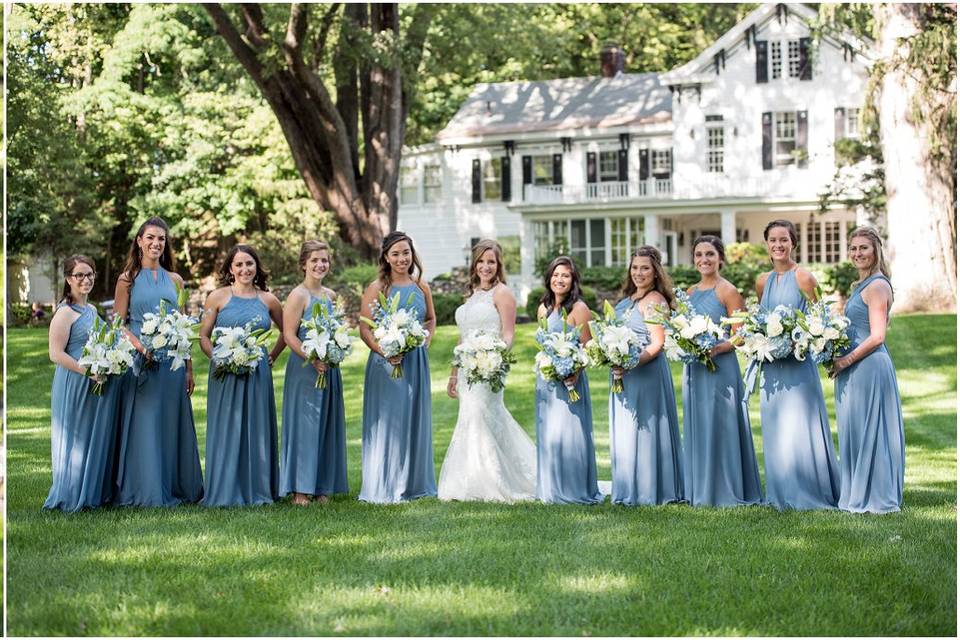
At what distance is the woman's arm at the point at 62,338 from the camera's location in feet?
29.4

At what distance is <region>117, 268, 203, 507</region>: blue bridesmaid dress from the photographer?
918 cm

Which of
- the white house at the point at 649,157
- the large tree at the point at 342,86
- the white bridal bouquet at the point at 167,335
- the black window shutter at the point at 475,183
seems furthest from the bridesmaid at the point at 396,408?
the black window shutter at the point at 475,183

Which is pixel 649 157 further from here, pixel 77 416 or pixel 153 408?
pixel 77 416

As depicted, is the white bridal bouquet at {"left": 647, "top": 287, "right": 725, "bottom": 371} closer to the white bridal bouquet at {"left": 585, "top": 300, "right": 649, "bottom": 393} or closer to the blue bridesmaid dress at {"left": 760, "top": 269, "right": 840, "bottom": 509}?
the white bridal bouquet at {"left": 585, "top": 300, "right": 649, "bottom": 393}

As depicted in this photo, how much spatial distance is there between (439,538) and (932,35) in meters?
16.9

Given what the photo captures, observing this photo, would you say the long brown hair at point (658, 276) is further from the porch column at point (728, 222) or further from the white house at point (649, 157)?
the porch column at point (728, 222)

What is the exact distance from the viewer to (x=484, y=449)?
972 cm

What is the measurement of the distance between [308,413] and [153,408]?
1.25m

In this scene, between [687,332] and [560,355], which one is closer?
[687,332]

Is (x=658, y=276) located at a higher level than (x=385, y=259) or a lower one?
lower

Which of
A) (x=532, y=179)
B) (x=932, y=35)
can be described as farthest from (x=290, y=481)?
(x=532, y=179)

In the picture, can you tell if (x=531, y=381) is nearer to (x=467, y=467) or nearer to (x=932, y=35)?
(x=932, y=35)

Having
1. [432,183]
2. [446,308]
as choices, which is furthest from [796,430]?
[432,183]

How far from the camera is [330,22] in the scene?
80.3 ft
